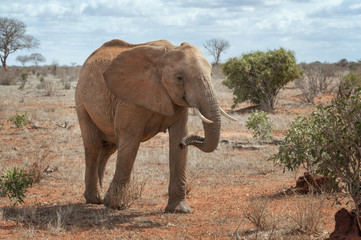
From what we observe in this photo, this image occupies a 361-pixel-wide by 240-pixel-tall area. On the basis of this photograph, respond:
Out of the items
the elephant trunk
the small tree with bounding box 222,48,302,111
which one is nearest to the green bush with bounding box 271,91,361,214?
the elephant trunk

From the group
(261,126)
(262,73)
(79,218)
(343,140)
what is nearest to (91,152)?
(79,218)

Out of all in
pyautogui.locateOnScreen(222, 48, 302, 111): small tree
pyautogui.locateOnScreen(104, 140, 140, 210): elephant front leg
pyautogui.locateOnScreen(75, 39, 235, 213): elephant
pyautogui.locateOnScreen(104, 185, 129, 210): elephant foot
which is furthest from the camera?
pyautogui.locateOnScreen(222, 48, 302, 111): small tree

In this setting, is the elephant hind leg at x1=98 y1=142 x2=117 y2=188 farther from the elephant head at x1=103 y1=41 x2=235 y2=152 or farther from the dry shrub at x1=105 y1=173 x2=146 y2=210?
the elephant head at x1=103 y1=41 x2=235 y2=152

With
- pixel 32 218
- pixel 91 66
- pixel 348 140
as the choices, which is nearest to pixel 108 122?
pixel 91 66

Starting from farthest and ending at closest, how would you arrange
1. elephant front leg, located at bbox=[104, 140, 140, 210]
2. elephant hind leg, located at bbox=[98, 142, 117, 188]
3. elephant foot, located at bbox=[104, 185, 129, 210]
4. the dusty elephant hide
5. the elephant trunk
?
elephant hind leg, located at bbox=[98, 142, 117, 188]
elephant foot, located at bbox=[104, 185, 129, 210]
elephant front leg, located at bbox=[104, 140, 140, 210]
the elephant trunk
the dusty elephant hide

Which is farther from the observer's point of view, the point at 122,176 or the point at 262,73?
the point at 262,73

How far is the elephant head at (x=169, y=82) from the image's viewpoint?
5.49m

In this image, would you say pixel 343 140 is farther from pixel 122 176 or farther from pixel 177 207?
pixel 122 176

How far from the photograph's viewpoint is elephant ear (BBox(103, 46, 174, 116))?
6.06 meters

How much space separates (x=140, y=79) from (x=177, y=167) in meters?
1.27

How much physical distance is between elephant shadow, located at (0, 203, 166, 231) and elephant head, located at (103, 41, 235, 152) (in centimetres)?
128

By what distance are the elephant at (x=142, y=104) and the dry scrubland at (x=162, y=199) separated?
0.51m

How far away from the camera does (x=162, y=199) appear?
7.71m

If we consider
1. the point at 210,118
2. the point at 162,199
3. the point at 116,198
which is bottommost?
the point at 162,199
